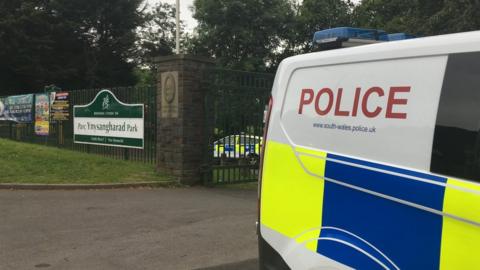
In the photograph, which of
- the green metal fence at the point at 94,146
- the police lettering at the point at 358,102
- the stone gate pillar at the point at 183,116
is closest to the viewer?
the police lettering at the point at 358,102

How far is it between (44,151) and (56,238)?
7.96 m

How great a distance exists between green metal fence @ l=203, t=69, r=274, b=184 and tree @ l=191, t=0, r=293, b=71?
2493 centimetres

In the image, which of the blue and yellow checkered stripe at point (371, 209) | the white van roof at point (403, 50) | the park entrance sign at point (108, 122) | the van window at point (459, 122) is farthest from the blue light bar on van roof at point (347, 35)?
the park entrance sign at point (108, 122)

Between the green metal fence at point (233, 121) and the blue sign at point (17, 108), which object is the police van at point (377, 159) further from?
the blue sign at point (17, 108)

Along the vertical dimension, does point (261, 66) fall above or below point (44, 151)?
above

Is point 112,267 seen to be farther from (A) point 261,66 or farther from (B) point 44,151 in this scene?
(A) point 261,66

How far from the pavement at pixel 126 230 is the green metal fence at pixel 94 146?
2624mm

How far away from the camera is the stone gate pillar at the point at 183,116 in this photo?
10836 mm

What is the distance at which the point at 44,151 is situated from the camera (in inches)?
541

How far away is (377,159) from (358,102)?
0.34 m

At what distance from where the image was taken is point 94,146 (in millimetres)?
14625

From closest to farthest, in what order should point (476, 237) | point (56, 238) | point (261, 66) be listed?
point (476, 237) < point (56, 238) < point (261, 66)

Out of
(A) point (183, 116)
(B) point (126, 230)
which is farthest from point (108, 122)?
(B) point (126, 230)

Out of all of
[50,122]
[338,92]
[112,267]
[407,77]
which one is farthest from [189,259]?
[50,122]
